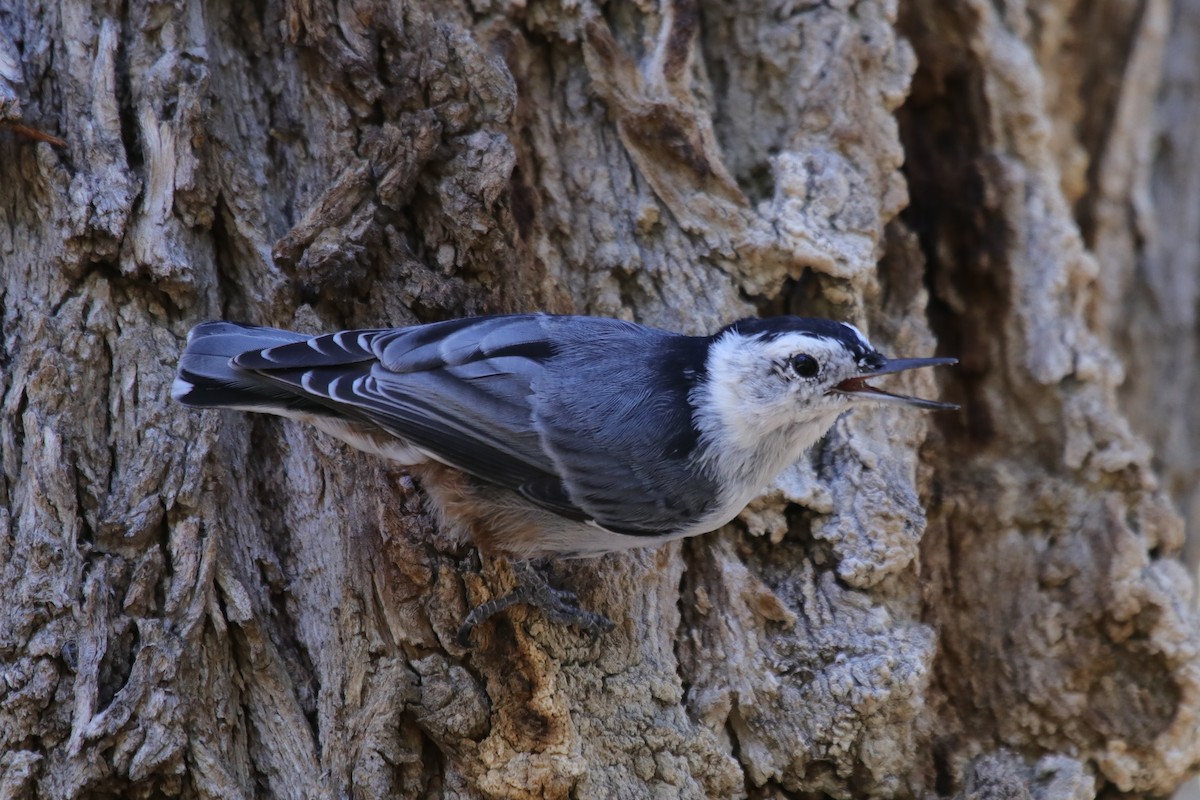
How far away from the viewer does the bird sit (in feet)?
8.42

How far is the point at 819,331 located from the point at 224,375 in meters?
1.36

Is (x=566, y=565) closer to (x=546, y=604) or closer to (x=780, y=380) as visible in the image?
(x=546, y=604)

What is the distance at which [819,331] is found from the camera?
102 inches

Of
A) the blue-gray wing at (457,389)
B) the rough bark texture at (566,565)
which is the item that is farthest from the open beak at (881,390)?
the blue-gray wing at (457,389)

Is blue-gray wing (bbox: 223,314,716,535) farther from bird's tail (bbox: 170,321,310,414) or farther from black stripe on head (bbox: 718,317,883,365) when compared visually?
black stripe on head (bbox: 718,317,883,365)

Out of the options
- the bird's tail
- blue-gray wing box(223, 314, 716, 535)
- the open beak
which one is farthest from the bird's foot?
the open beak

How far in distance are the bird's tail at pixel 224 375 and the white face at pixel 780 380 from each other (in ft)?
3.38

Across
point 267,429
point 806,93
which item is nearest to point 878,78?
point 806,93

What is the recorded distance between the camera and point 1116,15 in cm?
430

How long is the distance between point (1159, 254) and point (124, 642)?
400 cm

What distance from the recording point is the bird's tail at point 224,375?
2.47m

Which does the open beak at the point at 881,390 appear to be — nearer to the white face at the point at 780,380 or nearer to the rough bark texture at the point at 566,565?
the white face at the point at 780,380

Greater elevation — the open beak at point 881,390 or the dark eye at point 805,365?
the dark eye at point 805,365

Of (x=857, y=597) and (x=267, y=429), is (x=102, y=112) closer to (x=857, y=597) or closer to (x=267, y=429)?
(x=267, y=429)
